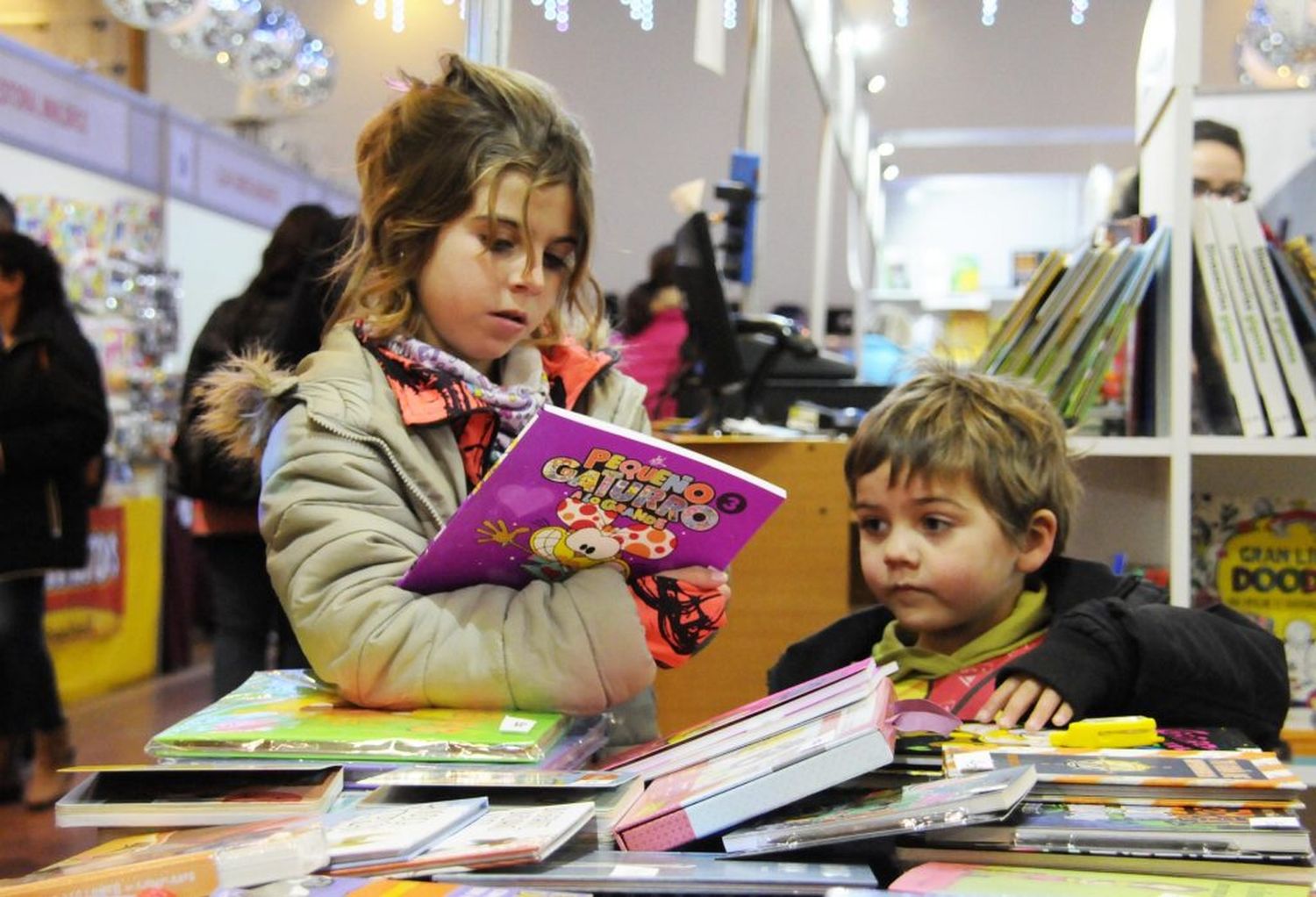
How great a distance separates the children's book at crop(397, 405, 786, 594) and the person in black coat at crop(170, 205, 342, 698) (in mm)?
1572

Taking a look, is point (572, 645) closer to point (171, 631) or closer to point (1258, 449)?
point (1258, 449)

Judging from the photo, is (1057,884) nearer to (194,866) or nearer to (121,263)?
(194,866)

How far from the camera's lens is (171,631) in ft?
18.4

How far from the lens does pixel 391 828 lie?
76 centimetres

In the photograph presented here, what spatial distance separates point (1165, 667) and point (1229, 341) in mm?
1112

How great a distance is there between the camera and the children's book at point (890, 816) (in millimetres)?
735

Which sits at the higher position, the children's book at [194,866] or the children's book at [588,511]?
the children's book at [588,511]

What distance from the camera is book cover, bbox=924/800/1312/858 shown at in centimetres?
73

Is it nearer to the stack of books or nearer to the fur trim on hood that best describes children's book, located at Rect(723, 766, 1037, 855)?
the stack of books

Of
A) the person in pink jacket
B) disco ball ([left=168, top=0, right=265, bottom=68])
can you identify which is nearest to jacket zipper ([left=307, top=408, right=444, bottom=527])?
the person in pink jacket

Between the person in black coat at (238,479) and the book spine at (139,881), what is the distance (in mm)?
1827

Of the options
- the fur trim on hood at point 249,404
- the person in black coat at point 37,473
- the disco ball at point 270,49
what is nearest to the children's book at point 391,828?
the fur trim on hood at point 249,404

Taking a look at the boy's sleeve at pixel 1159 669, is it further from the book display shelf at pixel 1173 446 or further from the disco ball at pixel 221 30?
the disco ball at pixel 221 30

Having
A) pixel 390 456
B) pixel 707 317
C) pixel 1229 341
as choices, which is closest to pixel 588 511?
pixel 390 456
